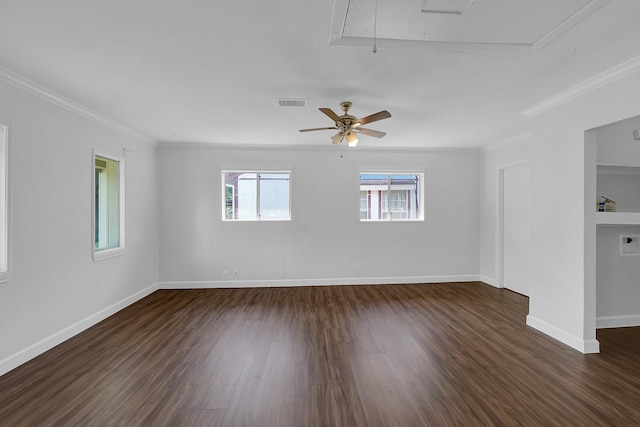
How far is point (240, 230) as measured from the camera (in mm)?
5137

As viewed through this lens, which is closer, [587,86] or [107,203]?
[587,86]

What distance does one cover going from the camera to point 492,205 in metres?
5.13

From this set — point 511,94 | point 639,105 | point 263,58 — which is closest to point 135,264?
point 263,58

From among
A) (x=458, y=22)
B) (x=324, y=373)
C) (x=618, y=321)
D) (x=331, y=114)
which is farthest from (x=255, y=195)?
(x=618, y=321)

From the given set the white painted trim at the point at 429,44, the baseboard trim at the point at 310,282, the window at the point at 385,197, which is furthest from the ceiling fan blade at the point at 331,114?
the baseboard trim at the point at 310,282

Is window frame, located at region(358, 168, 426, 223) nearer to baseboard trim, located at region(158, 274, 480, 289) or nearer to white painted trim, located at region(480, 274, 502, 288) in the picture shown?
baseboard trim, located at region(158, 274, 480, 289)

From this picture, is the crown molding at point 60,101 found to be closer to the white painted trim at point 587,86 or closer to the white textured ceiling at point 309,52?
the white textured ceiling at point 309,52

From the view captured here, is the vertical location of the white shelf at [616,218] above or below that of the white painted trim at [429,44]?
below

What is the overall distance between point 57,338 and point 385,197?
5.05 meters

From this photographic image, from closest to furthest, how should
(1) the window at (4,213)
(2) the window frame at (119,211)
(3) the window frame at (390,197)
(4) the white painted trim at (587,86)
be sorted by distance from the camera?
(4) the white painted trim at (587,86)
(1) the window at (4,213)
(2) the window frame at (119,211)
(3) the window frame at (390,197)

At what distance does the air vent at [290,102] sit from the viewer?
9.89ft

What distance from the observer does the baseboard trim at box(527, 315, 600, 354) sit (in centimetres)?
272

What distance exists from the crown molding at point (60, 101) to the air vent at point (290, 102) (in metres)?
2.25

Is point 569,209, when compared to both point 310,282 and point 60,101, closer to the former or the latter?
point 310,282
